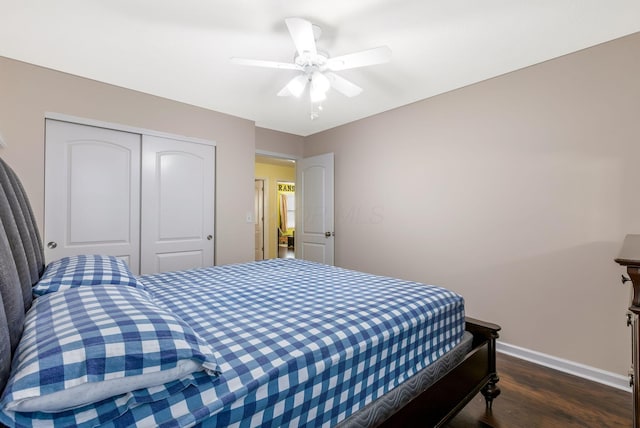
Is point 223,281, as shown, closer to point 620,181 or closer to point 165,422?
point 165,422

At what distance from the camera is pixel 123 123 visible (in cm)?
282

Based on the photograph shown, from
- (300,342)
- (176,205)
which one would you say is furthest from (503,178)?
(176,205)

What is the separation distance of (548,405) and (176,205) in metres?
3.48

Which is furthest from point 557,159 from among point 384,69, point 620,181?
point 384,69

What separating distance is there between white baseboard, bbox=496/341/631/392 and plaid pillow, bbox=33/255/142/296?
9.28ft

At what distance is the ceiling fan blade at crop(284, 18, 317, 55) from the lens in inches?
62.5

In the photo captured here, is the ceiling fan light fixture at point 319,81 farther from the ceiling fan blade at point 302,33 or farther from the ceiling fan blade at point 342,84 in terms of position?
the ceiling fan blade at point 302,33

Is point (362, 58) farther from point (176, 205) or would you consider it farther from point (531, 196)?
point (176, 205)

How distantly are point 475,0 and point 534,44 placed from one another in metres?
0.77

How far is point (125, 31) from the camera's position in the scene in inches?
76.6

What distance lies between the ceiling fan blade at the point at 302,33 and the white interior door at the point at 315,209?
7.24 feet

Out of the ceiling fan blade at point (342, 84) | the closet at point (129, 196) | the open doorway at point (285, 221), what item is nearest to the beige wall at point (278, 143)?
the closet at point (129, 196)

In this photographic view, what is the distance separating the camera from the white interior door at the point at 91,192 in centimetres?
250

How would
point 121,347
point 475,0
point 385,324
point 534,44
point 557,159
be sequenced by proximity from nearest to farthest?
point 121,347 → point 385,324 → point 475,0 → point 534,44 → point 557,159
